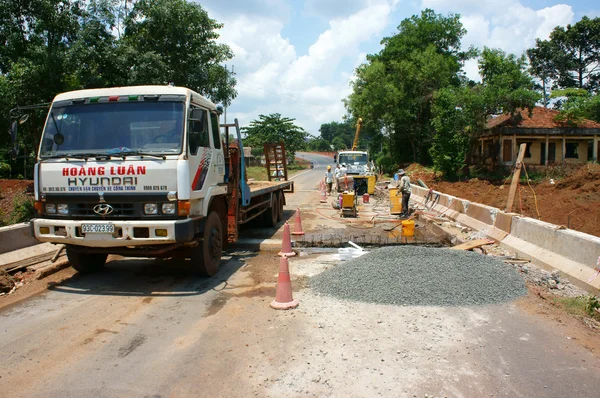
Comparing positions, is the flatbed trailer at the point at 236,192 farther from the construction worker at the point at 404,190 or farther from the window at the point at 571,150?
the window at the point at 571,150

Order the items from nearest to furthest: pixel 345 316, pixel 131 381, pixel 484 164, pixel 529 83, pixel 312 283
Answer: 1. pixel 131 381
2. pixel 345 316
3. pixel 312 283
4. pixel 529 83
5. pixel 484 164

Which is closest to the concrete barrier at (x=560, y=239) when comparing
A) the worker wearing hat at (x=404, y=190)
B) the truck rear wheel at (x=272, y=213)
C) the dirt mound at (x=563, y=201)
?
the dirt mound at (x=563, y=201)

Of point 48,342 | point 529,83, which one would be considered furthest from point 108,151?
point 529,83

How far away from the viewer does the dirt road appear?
3850 mm

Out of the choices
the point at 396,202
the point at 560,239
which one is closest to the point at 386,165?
the point at 396,202

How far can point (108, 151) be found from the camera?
6.45 metres

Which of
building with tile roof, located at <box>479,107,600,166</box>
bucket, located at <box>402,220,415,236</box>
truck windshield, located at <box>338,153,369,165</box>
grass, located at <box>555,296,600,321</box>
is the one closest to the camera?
grass, located at <box>555,296,600,321</box>

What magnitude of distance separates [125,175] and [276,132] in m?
55.8

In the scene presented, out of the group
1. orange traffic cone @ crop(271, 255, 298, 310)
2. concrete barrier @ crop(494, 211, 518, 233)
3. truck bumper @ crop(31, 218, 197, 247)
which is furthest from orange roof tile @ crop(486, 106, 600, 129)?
truck bumper @ crop(31, 218, 197, 247)

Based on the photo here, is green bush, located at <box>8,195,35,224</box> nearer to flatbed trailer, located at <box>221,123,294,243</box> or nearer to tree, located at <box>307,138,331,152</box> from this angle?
flatbed trailer, located at <box>221,123,294,243</box>

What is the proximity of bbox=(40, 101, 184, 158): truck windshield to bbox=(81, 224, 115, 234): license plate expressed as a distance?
1.03m

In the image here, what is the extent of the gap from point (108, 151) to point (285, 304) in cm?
328

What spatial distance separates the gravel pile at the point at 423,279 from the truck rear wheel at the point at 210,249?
165cm

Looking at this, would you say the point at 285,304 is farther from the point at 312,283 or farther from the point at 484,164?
the point at 484,164
